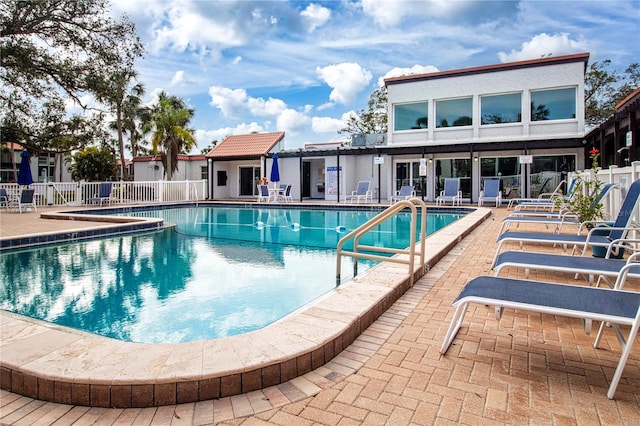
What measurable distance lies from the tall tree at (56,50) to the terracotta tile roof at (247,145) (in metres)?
8.32

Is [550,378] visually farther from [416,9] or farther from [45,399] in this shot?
[416,9]

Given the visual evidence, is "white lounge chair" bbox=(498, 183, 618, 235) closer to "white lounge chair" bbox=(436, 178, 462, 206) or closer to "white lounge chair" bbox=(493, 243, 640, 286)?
"white lounge chair" bbox=(493, 243, 640, 286)

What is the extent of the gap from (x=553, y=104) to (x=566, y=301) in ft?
56.6

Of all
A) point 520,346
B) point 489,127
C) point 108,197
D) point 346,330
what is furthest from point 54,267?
point 489,127

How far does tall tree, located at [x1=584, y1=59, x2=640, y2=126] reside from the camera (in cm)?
2411

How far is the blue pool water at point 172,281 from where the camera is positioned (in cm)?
396

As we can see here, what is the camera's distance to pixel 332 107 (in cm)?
3403

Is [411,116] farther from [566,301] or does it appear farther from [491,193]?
[566,301]

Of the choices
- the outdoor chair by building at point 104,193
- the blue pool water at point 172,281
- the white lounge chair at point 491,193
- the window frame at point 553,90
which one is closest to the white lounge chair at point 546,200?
the blue pool water at point 172,281

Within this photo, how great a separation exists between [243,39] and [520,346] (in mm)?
14148

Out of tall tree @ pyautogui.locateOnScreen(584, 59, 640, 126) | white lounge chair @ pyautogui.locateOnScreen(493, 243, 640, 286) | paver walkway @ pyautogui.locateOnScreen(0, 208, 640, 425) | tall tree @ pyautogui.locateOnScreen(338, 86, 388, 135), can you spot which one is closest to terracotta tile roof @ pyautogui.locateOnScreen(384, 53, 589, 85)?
tall tree @ pyautogui.locateOnScreen(584, 59, 640, 126)

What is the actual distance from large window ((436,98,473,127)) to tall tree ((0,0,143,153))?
12.6m

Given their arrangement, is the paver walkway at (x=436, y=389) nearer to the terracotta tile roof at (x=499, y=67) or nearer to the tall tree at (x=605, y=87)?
the terracotta tile roof at (x=499, y=67)

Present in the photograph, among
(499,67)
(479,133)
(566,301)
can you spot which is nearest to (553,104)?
(499,67)
